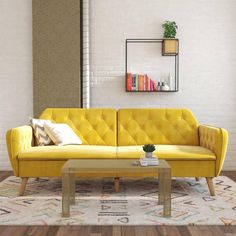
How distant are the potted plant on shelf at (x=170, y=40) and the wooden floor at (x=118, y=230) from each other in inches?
106

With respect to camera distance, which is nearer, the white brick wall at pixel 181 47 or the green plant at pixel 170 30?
the green plant at pixel 170 30

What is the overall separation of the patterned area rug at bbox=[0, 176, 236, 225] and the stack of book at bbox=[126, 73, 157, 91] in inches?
48.0

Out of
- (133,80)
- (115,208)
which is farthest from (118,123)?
(115,208)

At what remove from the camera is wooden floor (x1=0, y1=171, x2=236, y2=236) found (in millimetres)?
2467

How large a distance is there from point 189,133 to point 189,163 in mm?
752

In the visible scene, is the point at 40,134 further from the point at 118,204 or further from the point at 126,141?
the point at 118,204

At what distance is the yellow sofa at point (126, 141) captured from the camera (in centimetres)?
353

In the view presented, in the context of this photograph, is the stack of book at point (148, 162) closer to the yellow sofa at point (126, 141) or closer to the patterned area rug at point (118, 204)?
the patterned area rug at point (118, 204)

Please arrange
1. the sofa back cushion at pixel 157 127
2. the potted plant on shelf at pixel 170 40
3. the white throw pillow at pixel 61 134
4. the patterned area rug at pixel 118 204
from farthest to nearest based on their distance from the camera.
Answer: the potted plant on shelf at pixel 170 40, the sofa back cushion at pixel 157 127, the white throw pillow at pixel 61 134, the patterned area rug at pixel 118 204

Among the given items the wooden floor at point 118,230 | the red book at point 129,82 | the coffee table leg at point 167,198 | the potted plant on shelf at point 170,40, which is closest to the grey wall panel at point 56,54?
the red book at point 129,82

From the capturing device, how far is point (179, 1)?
494 cm

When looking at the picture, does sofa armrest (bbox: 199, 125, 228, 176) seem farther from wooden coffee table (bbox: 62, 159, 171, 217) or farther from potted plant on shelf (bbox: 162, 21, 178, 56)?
potted plant on shelf (bbox: 162, 21, 178, 56)

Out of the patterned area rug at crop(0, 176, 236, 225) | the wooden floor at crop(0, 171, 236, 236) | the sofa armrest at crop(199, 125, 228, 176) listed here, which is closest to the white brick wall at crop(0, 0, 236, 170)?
the patterned area rug at crop(0, 176, 236, 225)

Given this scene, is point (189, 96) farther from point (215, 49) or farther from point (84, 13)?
point (84, 13)
